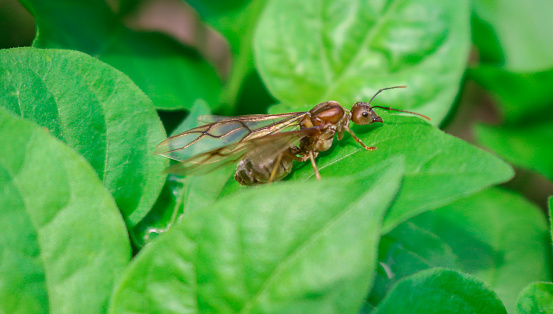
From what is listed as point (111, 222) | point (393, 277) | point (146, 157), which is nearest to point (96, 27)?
point (146, 157)

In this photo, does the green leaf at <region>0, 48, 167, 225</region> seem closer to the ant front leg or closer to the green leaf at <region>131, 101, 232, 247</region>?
the green leaf at <region>131, 101, 232, 247</region>

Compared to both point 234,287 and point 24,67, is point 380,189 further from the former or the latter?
point 24,67

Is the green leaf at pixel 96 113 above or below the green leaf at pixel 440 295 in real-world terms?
above

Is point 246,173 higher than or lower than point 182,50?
lower

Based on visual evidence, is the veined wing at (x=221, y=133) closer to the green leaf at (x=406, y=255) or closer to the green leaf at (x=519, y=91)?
the green leaf at (x=406, y=255)

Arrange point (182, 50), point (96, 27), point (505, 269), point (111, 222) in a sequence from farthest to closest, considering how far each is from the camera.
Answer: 1. point (182, 50)
2. point (96, 27)
3. point (505, 269)
4. point (111, 222)

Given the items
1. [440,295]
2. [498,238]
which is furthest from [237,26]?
[440,295]

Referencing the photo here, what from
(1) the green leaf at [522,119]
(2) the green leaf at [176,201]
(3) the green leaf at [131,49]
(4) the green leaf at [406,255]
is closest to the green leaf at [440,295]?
(4) the green leaf at [406,255]
